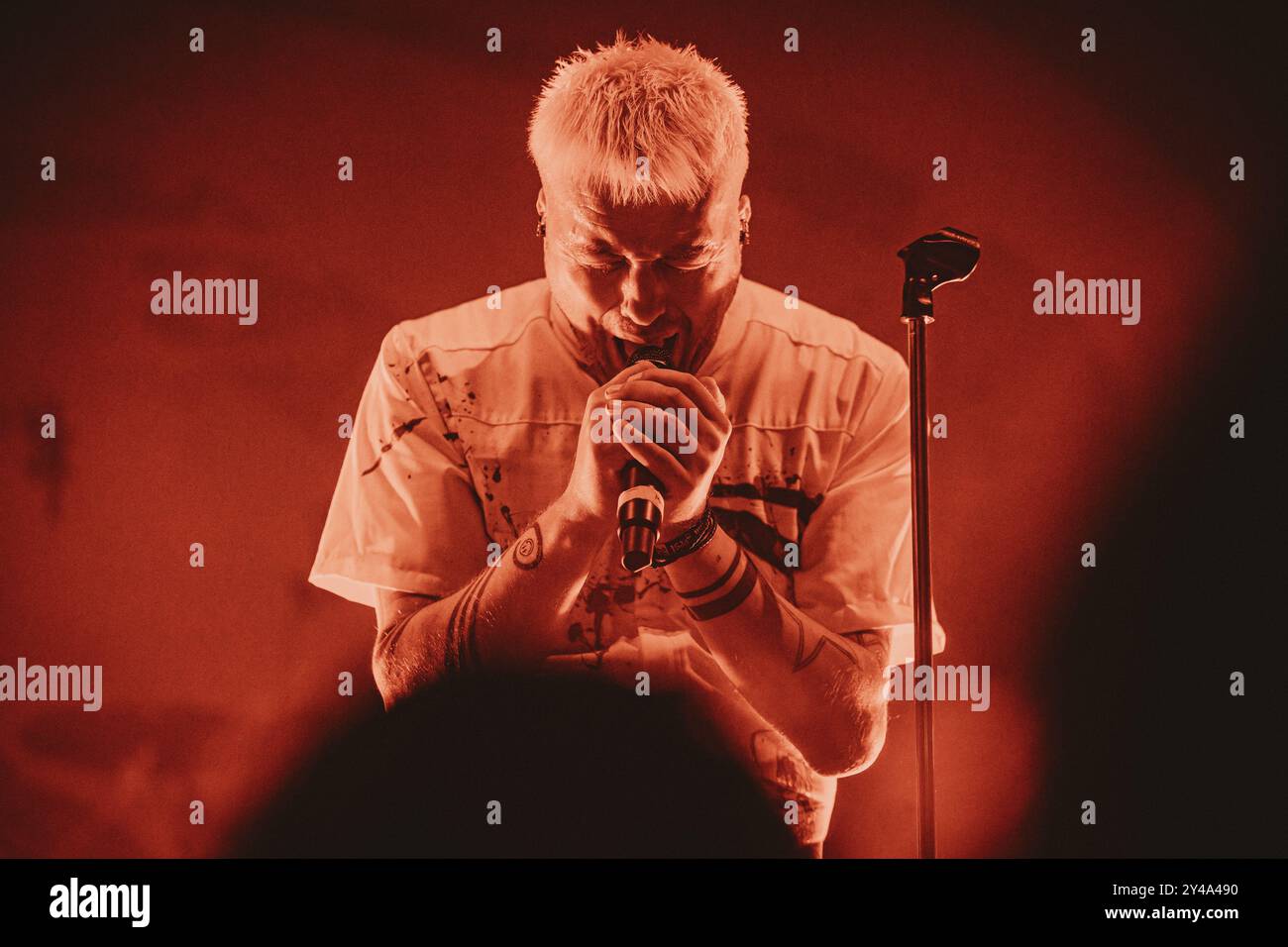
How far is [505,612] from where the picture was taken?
2.13m

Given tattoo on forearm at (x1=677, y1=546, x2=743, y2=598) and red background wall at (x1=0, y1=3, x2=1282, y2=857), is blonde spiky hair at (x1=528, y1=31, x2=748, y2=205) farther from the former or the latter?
tattoo on forearm at (x1=677, y1=546, x2=743, y2=598)

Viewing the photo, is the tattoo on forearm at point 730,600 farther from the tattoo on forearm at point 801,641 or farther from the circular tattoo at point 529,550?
the circular tattoo at point 529,550

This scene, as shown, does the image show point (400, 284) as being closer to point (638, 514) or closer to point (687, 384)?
point (687, 384)

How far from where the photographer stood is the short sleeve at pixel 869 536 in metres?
2.21

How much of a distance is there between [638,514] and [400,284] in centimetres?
84

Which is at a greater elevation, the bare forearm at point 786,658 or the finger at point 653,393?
the finger at point 653,393

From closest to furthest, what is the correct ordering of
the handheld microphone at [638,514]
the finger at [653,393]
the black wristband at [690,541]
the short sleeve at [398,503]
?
the handheld microphone at [638,514]
the finger at [653,393]
the black wristband at [690,541]
the short sleeve at [398,503]

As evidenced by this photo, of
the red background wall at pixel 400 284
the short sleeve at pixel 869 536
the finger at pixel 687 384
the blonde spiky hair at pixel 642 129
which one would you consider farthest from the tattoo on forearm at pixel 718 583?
the blonde spiky hair at pixel 642 129

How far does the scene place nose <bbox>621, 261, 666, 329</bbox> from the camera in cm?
215

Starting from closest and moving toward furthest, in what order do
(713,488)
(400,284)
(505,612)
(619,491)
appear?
(619,491), (505,612), (713,488), (400,284)

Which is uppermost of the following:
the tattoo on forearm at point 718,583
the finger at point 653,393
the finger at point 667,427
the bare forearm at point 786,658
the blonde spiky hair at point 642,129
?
the blonde spiky hair at point 642,129

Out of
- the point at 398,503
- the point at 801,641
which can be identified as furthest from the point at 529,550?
the point at 801,641

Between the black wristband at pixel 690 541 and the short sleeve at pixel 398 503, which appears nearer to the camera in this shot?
the black wristband at pixel 690 541
